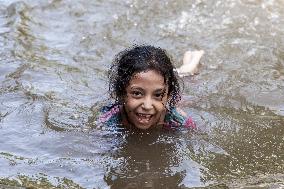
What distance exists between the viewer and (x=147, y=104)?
13.6 feet

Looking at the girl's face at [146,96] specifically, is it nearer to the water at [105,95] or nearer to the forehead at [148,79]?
the forehead at [148,79]

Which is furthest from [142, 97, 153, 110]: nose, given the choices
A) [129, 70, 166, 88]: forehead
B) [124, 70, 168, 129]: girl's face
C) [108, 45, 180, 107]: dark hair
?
[108, 45, 180, 107]: dark hair

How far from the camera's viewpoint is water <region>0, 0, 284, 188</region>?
12.3 ft

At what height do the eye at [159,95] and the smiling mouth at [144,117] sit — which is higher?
the eye at [159,95]

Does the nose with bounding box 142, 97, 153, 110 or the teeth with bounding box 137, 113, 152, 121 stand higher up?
the nose with bounding box 142, 97, 153, 110

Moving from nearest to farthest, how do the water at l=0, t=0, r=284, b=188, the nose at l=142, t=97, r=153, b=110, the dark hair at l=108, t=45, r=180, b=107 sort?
the water at l=0, t=0, r=284, b=188
the nose at l=142, t=97, r=153, b=110
the dark hair at l=108, t=45, r=180, b=107

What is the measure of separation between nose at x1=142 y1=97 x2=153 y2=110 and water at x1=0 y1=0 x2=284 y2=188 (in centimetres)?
34

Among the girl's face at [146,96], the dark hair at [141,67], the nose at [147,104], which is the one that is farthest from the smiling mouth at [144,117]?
the dark hair at [141,67]

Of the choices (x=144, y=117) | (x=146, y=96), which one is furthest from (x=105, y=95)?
(x=146, y=96)

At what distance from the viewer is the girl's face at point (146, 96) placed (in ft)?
13.7

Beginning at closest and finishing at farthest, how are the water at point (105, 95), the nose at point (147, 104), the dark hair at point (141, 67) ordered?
the water at point (105, 95) → the nose at point (147, 104) → the dark hair at point (141, 67)

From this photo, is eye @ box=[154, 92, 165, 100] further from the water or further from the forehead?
the water

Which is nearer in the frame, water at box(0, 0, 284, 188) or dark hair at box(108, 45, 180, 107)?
water at box(0, 0, 284, 188)

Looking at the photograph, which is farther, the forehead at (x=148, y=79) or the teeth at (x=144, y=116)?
the teeth at (x=144, y=116)
